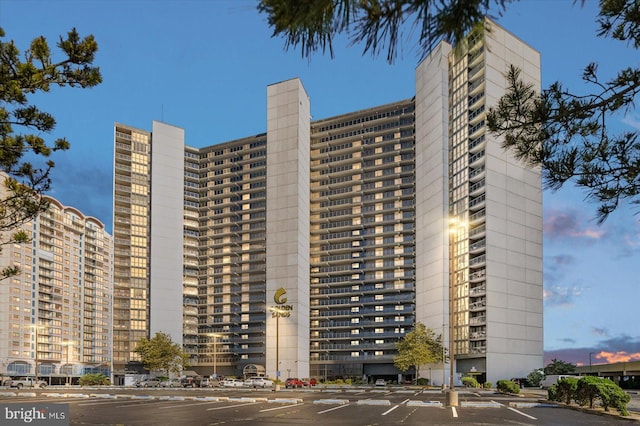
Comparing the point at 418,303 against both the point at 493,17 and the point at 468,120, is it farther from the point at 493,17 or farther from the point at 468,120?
the point at 493,17

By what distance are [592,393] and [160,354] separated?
97.3 metres

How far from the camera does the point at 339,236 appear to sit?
13738 centimetres

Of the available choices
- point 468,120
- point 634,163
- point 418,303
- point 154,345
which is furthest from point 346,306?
point 634,163

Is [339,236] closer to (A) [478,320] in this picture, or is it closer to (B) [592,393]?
(A) [478,320]

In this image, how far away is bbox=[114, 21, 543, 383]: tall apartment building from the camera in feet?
335

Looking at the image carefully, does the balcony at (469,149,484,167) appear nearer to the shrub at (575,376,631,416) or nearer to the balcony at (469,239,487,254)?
the balcony at (469,239,487,254)

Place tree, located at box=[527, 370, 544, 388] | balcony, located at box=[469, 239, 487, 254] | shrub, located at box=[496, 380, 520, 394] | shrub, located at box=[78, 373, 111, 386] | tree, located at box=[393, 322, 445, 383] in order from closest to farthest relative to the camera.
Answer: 1. shrub, located at box=[496, 380, 520, 394]
2. tree, located at box=[527, 370, 544, 388]
3. balcony, located at box=[469, 239, 487, 254]
4. tree, located at box=[393, 322, 445, 383]
5. shrub, located at box=[78, 373, 111, 386]

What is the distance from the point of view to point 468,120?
10694 cm

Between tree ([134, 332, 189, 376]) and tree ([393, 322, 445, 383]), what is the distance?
1736 inches

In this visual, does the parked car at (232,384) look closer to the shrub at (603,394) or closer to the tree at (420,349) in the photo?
the tree at (420,349)

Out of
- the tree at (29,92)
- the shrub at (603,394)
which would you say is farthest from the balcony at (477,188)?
the tree at (29,92)

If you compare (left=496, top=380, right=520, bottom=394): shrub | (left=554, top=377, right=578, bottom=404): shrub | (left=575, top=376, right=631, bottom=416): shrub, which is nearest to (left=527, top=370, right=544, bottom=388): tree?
(left=496, top=380, right=520, bottom=394): shrub

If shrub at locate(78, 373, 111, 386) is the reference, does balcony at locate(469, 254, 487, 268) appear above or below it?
above

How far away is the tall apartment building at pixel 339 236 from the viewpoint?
10200cm
